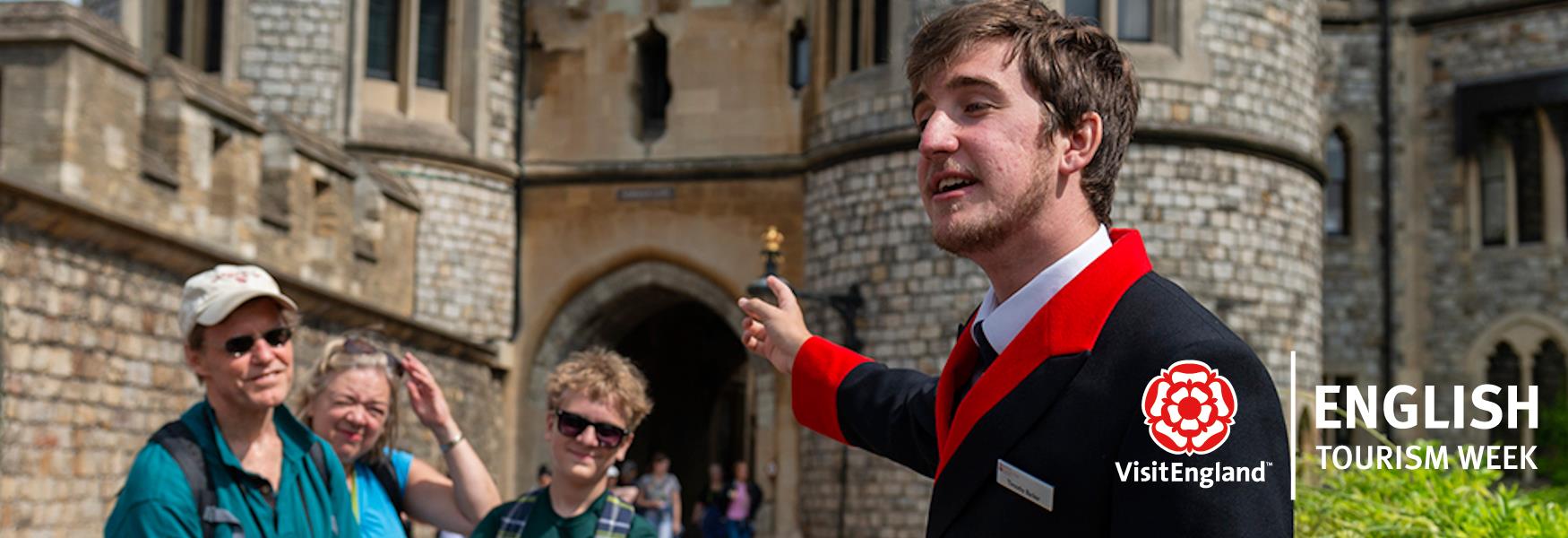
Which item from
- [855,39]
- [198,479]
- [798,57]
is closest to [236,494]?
[198,479]

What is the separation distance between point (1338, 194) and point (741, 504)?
303 inches

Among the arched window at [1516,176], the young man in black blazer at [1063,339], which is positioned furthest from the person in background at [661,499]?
the young man in black blazer at [1063,339]

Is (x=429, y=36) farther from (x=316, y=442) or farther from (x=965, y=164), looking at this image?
(x=965, y=164)

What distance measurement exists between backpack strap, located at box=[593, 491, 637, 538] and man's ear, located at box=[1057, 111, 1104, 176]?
212 cm

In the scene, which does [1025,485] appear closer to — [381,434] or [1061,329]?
[1061,329]

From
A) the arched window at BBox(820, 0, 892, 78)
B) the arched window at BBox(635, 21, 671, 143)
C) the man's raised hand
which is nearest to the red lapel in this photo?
the man's raised hand

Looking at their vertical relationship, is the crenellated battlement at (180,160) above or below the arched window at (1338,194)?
below

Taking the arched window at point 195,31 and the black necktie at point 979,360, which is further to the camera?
the arched window at point 195,31

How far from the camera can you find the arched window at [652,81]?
18766 mm

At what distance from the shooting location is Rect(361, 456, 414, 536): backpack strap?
4.50 meters

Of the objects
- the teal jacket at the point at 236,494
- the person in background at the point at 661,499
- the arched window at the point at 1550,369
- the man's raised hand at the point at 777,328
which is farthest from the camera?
the arched window at the point at 1550,369

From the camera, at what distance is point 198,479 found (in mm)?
3262

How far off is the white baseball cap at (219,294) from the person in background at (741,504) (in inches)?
509

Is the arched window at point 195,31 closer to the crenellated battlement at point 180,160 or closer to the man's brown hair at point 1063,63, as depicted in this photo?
the crenellated battlement at point 180,160
